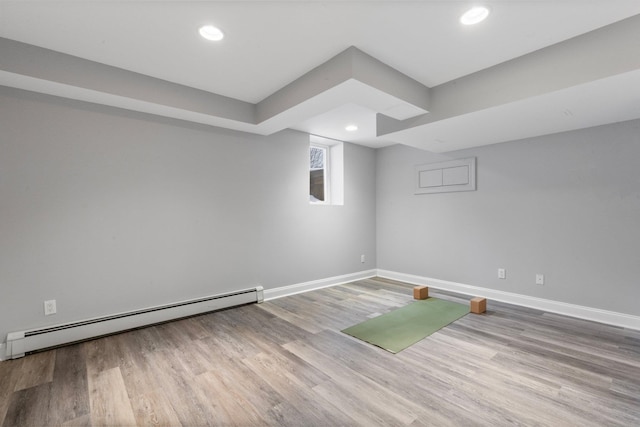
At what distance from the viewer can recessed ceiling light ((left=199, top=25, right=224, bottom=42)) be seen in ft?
6.69

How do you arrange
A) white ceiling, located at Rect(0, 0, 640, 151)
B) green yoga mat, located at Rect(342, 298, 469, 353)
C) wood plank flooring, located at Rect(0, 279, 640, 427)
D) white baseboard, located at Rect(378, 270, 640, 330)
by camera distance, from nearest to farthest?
wood plank flooring, located at Rect(0, 279, 640, 427) < white ceiling, located at Rect(0, 0, 640, 151) < green yoga mat, located at Rect(342, 298, 469, 353) < white baseboard, located at Rect(378, 270, 640, 330)

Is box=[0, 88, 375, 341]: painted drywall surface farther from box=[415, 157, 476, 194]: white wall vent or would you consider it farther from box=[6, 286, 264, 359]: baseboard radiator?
box=[415, 157, 476, 194]: white wall vent

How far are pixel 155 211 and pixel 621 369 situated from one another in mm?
4354

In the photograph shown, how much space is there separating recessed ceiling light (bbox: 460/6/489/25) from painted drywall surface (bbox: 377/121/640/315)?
231 cm

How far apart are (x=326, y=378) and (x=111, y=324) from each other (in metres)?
2.22

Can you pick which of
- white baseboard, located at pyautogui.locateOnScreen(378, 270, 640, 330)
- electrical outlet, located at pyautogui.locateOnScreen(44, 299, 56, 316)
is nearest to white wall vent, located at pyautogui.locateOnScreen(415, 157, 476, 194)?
white baseboard, located at pyautogui.locateOnScreen(378, 270, 640, 330)

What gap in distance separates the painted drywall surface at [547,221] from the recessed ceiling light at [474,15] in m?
2.31

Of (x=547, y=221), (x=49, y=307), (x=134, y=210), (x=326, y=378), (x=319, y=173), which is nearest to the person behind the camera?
(x=326, y=378)

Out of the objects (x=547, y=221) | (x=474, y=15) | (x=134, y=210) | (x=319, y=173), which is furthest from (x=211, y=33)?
(x=547, y=221)

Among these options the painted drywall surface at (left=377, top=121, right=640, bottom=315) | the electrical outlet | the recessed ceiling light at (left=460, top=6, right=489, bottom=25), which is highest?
the recessed ceiling light at (left=460, top=6, right=489, bottom=25)

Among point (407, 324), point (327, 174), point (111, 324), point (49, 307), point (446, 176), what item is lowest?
point (407, 324)

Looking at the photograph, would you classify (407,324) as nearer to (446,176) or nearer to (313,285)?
(313,285)

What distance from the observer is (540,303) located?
3.52 meters

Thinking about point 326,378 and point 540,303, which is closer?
point 326,378
